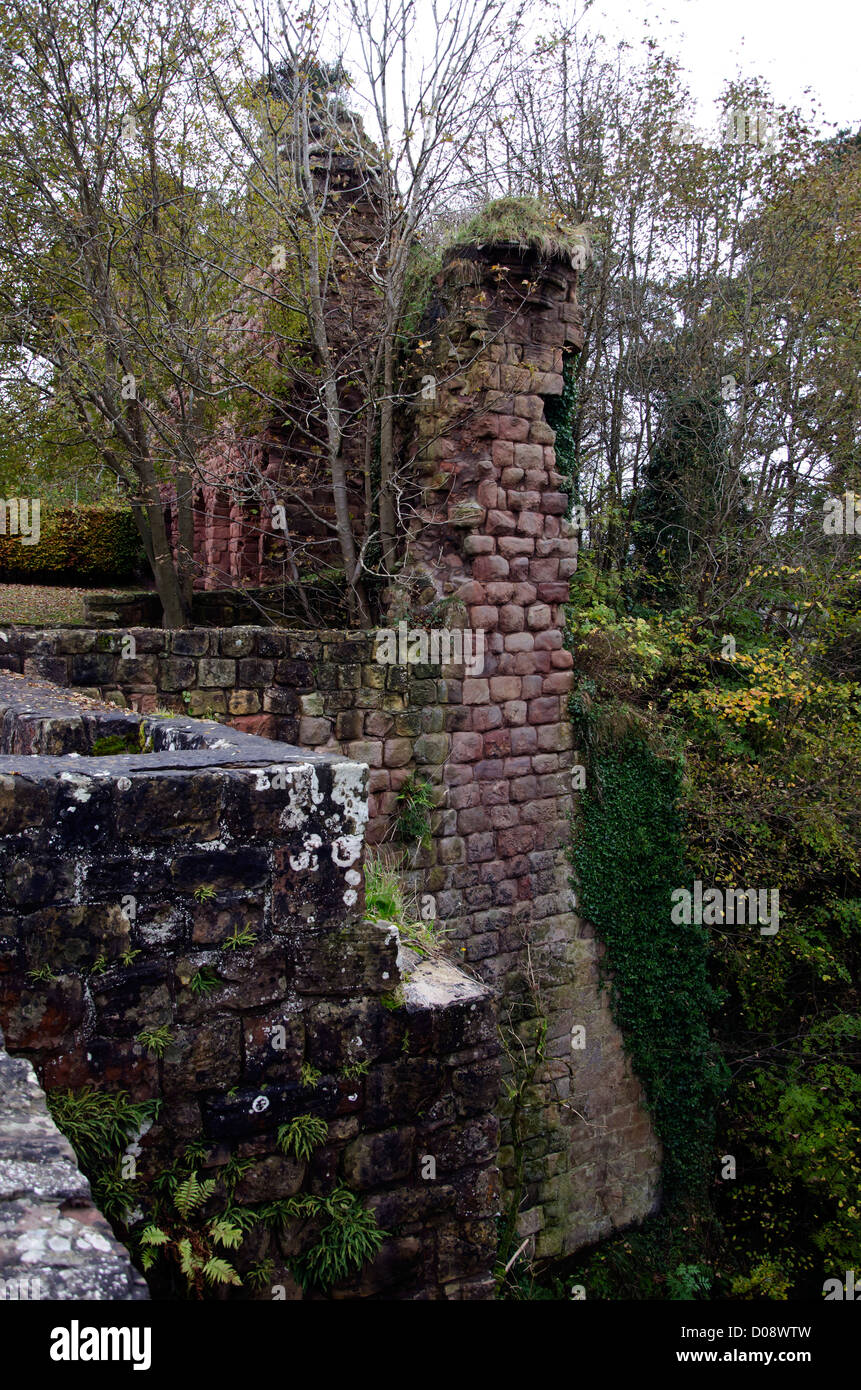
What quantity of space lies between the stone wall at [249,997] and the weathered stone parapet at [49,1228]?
431mm

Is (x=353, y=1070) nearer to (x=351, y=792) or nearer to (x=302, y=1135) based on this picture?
(x=302, y=1135)

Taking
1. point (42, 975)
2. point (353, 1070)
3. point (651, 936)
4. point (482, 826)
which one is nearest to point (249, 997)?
point (353, 1070)

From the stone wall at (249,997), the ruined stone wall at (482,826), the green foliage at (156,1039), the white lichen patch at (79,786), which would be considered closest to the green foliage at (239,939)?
the stone wall at (249,997)

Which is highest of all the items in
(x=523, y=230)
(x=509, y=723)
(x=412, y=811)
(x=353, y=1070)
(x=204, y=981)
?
(x=523, y=230)

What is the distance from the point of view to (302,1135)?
2.52 meters

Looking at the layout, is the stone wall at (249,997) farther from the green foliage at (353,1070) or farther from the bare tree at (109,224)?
the bare tree at (109,224)

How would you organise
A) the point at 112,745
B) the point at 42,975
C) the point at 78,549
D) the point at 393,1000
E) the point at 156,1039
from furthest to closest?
the point at 78,549
the point at 112,745
the point at 393,1000
the point at 156,1039
the point at 42,975

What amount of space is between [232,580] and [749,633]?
6030 mm

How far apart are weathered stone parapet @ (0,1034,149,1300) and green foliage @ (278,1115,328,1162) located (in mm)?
746

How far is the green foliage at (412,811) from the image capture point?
6805 millimetres

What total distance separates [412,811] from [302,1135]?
4.29 meters

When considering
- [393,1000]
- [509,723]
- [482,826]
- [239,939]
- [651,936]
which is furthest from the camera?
[651,936]

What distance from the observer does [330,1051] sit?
103 inches

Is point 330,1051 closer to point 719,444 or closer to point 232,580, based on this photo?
point 232,580
